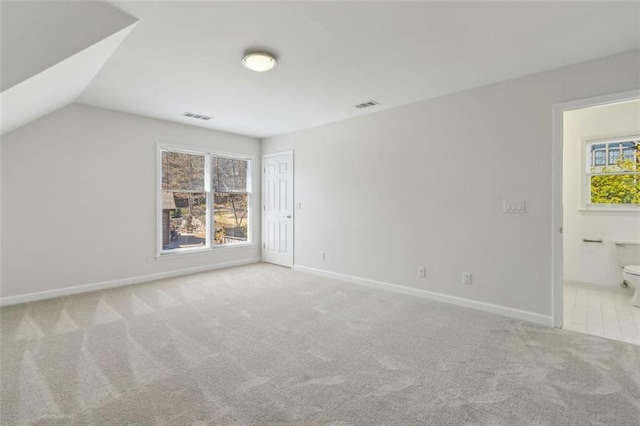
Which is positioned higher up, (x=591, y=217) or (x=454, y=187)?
(x=454, y=187)

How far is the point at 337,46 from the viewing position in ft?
8.50

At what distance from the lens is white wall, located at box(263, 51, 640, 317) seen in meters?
3.06

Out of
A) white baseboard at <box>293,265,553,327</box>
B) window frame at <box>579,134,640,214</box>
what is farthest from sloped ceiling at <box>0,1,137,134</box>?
window frame at <box>579,134,640,214</box>

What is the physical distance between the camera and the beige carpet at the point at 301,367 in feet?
5.78

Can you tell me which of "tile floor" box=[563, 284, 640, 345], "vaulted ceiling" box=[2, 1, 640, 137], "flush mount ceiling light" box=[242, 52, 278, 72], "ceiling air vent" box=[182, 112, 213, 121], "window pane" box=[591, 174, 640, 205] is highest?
"ceiling air vent" box=[182, 112, 213, 121]

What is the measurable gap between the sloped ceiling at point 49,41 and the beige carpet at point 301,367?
2076mm

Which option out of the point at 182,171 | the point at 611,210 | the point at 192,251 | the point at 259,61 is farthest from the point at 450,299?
the point at 182,171

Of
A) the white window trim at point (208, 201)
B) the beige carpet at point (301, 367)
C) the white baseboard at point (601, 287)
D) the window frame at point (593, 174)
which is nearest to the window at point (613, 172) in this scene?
the window frame at point (593, 174)

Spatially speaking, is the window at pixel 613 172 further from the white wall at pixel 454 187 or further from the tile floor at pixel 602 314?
the white wall at pixel 454 187

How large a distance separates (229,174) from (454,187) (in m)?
4.14

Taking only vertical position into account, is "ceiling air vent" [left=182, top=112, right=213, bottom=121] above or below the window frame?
above

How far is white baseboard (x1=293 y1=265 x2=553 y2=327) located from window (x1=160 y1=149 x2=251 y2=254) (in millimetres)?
2033

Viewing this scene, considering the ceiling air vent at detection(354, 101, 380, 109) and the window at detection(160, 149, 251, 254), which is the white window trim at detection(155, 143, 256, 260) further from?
the ceiling air vent at detection(354, 101, 380, 109)

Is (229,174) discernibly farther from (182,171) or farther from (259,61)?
(259,61)
